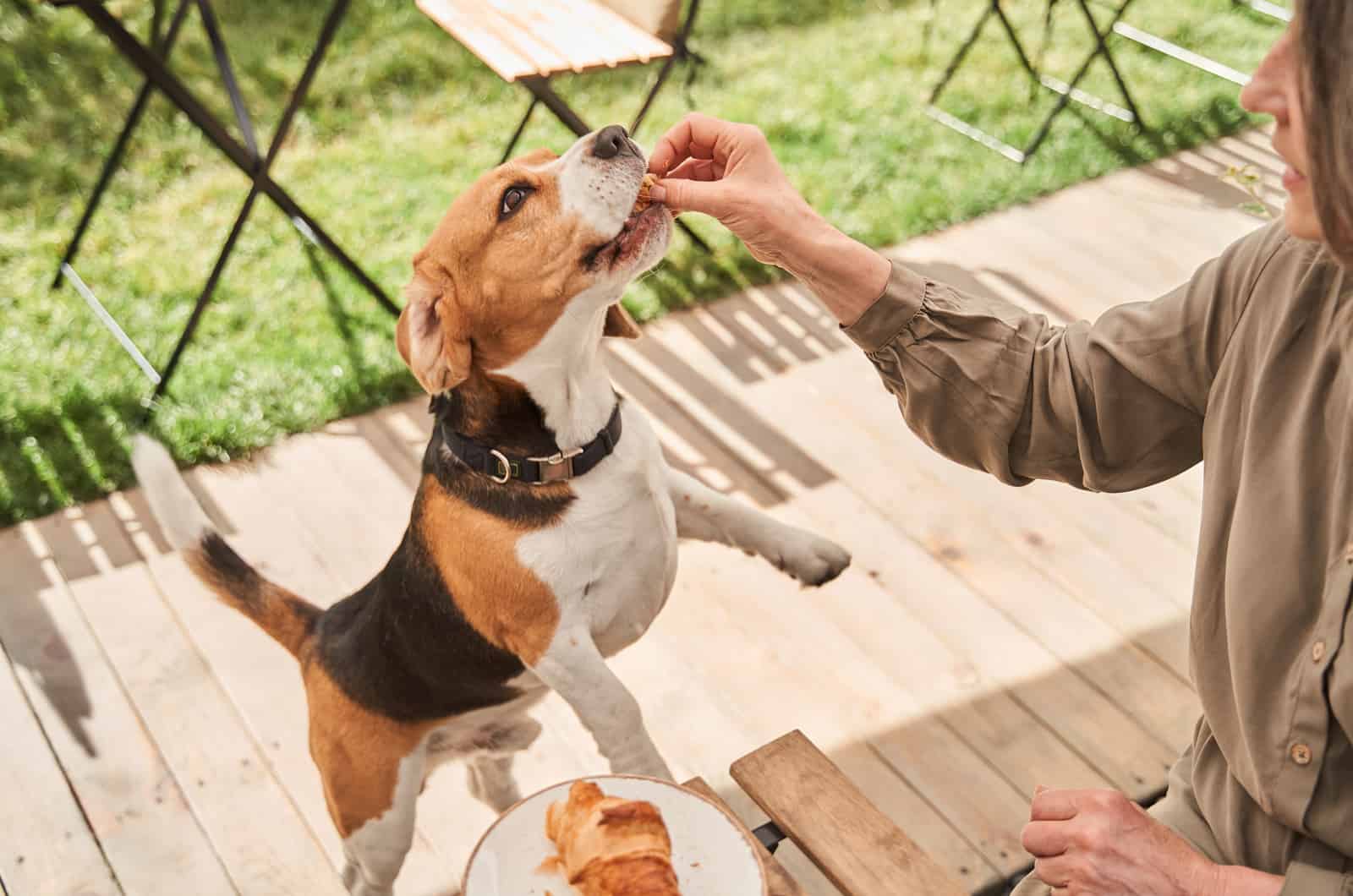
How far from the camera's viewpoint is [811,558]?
7.00 feet

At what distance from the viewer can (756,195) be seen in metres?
1.67

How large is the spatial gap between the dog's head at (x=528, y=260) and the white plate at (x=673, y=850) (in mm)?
757

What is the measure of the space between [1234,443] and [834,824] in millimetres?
619

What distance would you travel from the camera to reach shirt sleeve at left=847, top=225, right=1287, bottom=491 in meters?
1.60

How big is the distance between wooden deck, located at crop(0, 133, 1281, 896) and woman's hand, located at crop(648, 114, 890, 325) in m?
1.29

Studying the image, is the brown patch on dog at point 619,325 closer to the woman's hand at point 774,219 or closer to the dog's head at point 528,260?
the dog's head at point 528,260

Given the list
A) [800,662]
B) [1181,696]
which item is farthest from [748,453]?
[1181,696]

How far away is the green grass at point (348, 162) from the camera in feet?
12.2

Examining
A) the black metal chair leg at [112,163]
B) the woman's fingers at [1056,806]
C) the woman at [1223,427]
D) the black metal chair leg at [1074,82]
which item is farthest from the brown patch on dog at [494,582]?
the black metal chair leg at [1074,82]

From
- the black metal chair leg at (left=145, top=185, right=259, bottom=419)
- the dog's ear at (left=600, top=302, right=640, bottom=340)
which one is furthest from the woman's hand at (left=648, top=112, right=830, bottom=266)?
the black metal chair leg at (left=145, top=185, right=259, bottom=419)

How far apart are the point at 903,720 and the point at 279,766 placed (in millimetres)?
1301

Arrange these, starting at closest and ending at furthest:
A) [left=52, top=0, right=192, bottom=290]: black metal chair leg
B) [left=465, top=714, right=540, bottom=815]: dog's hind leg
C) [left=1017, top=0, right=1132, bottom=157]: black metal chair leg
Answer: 1. [left=465, top=714, right=540, bottom=815]: dog's hind leg
2. [left=52, top=0, right=192, bottom=290]: black metal chair leg
3. [left=1017, top=0, right=1132, bottom=157]: black metal chair leg

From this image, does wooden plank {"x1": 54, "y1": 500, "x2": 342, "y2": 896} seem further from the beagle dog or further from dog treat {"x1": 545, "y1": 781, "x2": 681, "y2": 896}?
dog treat {"x1": 545, "y1": 781, "x2": 681, "y2": 896}

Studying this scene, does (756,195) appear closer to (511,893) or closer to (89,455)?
(511,893)
